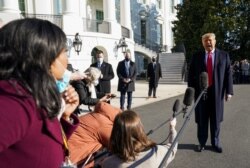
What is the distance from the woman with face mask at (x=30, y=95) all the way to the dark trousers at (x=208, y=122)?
526cm

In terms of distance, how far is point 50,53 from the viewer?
5.72 feet

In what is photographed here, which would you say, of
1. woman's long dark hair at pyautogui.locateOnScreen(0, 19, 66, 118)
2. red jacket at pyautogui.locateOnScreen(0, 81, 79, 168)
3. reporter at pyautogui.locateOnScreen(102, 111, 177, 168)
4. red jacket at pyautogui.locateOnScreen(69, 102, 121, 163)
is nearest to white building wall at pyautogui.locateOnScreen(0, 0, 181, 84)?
red jacket at pyautogui.locateOnScreen(69, 102, 121, 163)

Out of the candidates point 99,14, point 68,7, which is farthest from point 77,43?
point 99,14

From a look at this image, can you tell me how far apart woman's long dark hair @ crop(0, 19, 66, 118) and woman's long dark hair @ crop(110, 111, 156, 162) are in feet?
5.58

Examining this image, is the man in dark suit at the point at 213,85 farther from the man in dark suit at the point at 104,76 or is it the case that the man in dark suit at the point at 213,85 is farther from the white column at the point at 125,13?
the white column at the point at 125,13

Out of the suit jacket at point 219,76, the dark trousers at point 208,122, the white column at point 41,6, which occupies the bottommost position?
the dark trousers at point 208,122

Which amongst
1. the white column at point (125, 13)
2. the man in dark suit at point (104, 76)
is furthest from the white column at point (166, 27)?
the man in dark suit at point (104, 76)

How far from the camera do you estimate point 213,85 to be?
265 inches

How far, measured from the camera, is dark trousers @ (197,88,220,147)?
6754mm

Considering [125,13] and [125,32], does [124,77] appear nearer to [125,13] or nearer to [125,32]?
[125,32]

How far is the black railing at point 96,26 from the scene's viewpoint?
27.8m

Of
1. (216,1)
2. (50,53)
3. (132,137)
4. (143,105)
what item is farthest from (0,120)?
(216,1)

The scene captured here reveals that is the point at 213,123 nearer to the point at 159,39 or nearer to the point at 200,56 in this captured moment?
the point at 200,56

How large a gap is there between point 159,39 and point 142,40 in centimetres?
475
